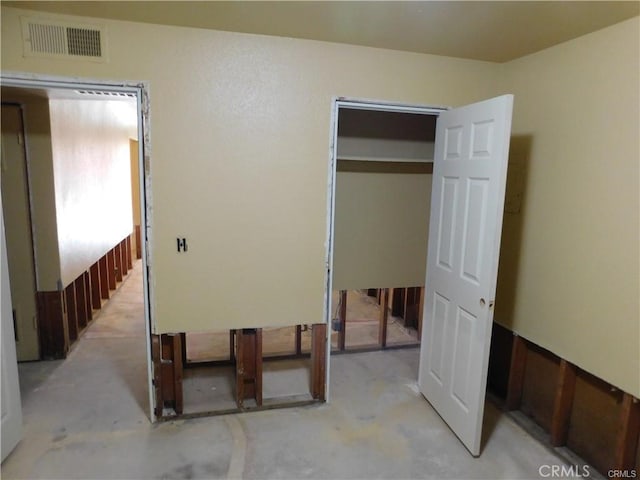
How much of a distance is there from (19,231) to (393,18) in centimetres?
306

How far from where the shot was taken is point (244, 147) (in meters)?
2.35

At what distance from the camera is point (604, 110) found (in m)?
1.99

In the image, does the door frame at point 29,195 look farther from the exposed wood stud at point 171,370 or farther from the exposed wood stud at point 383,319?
the exposed wood stud at point 383,319

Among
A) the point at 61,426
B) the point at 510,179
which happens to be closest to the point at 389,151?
the point at 510,179

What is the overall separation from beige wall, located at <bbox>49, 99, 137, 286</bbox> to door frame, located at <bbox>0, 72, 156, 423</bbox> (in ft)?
4.01

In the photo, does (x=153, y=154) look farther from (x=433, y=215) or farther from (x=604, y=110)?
(x=604, y=110)

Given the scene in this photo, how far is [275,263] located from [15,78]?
1.63 metres

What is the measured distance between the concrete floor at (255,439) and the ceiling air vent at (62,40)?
2.09 meters

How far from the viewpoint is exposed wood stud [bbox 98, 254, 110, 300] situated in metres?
4.66

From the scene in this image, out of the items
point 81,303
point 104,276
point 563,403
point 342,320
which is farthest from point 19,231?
point 563,403

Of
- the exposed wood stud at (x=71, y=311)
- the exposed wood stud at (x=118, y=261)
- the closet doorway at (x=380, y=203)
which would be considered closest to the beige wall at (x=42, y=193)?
the exposed wood stud at (x=71, y=311)

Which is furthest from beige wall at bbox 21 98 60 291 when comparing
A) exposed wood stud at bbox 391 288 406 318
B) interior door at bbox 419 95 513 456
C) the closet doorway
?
exposed wood stud at bbox 391 288 406 318

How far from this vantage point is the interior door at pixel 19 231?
302cm

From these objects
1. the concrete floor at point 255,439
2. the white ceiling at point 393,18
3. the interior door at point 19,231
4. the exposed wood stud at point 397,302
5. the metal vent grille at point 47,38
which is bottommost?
the concrete floor at point 255,439
